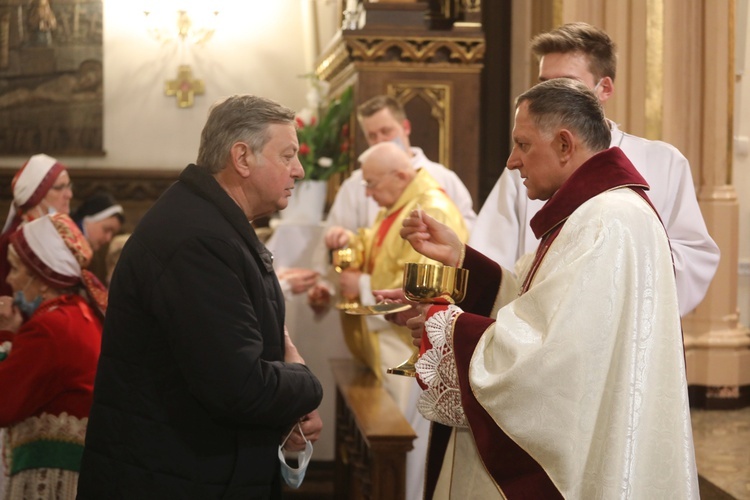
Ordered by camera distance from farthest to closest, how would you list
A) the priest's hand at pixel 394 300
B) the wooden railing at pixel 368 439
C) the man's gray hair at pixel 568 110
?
1. the wooden railing at pixel 368 439
2. the priest's hand at pixel 394 300
3. the man's gray hair at pixel 568 110

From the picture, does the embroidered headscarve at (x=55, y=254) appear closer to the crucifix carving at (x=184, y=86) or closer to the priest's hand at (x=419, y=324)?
the priest's hand at (x=419, y=324)

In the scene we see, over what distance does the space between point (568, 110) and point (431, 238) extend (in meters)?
0.64

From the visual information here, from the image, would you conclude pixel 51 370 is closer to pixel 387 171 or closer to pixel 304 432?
pixel 304 432

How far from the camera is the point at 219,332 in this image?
2.47m

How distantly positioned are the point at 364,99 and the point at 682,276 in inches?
146

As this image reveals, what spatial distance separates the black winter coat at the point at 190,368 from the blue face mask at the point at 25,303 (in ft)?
4.23

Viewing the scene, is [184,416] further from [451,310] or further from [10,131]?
[10,131]

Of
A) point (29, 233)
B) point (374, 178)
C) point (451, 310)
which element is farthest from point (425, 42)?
point (451, 310)

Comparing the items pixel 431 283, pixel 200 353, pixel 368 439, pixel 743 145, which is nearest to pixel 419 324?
pixel 431 283

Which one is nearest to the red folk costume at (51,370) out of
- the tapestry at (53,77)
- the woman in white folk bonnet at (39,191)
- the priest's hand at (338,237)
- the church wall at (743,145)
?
the woman in white folk bonnet at (39,191)

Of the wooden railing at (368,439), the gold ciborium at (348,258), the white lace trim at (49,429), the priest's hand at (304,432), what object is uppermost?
the gold ciborium at (348,258)

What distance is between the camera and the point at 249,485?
8.64 ft

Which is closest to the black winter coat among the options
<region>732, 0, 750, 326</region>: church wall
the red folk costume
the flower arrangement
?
the red folk costume

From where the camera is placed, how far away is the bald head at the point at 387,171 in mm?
5316
